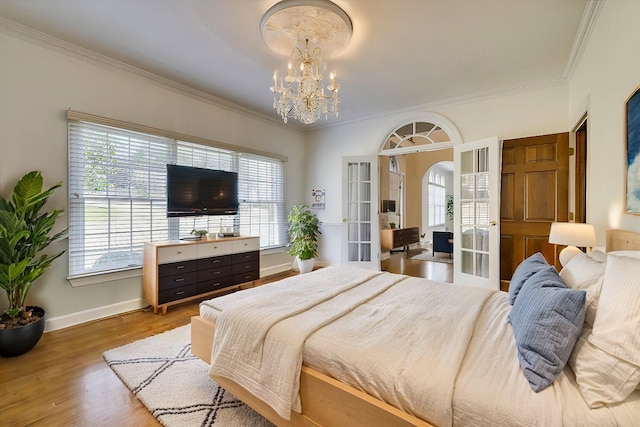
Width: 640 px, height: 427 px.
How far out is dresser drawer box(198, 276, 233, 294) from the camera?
3590 mm

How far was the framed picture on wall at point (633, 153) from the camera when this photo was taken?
5.07 feet

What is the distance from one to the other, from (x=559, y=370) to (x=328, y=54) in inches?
115

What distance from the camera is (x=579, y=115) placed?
2.88 metres

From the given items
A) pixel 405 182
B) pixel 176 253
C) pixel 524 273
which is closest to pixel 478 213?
pixel 524 273

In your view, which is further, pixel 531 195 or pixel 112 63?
pixel 531 195

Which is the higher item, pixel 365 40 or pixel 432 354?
pixel 365 40

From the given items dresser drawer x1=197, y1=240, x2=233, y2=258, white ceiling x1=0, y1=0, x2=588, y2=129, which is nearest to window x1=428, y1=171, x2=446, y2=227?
white ceiling x1=0, y1=0, x2=588, y2=129

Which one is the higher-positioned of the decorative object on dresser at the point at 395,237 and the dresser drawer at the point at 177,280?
the decorative object on dresser at the point at 395,237

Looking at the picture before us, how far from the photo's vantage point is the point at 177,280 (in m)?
3.34

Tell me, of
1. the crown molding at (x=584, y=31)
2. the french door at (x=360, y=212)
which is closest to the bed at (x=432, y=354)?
the crown molding at (x=584, y=31)

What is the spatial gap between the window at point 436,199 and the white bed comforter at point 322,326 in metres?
8.42

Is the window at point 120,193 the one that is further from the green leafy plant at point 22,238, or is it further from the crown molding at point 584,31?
the crown molding at point 584,31

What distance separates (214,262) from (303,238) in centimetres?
172

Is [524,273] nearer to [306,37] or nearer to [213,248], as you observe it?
[306,37]
